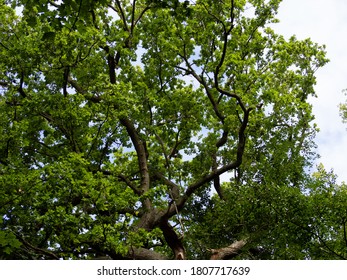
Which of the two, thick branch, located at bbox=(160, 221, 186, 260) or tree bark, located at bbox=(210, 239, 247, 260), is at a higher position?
thick branch, located at bbox=(160, 221, 186, 260)

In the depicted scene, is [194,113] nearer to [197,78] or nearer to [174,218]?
[197,78]

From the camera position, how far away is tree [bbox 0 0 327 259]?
12953 millimetres

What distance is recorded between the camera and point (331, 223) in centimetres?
1282

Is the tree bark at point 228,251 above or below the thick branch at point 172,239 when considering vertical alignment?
below

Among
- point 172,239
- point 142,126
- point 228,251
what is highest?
point 142,126

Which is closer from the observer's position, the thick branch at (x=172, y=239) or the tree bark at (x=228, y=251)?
the tree bark at (x=228, y=251)

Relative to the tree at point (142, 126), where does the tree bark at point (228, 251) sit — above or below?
below

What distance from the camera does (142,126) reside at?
16.8m

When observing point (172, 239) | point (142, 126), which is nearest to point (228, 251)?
point (172, 239)

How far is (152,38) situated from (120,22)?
1.43 metres

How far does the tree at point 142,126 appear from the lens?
13.0m

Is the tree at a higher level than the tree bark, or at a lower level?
higher

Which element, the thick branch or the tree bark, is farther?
the thick branch

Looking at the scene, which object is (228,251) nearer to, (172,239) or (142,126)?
(172,239)
